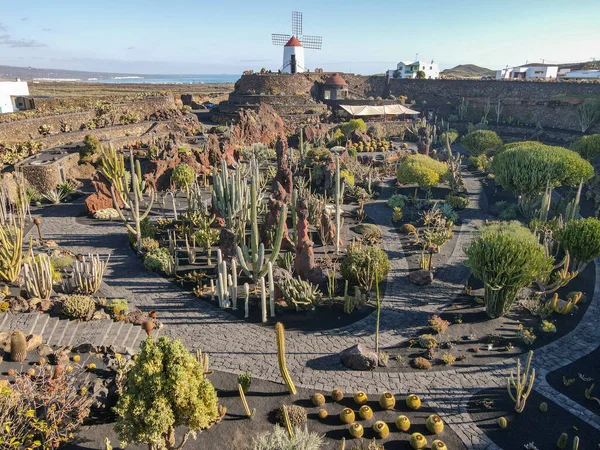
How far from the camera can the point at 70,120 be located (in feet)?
113

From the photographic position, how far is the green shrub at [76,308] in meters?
12.3

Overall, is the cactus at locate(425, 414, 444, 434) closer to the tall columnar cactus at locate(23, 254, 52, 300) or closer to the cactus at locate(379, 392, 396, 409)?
the cactus at locate(379, 392, 396, 409)

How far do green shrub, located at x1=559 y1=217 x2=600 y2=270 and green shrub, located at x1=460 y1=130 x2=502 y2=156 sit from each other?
63.0 feet

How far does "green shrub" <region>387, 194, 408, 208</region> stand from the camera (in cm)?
2417

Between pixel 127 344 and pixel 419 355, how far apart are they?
827 cm

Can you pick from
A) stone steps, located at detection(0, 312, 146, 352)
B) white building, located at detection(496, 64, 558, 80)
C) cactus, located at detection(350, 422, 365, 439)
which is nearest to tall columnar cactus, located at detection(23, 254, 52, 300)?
stone steps, located at detection(0, 312, 146, 352)

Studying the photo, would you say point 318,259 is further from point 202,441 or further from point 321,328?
point 202,441

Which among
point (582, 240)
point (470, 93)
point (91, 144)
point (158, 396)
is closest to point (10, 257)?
point (158, 396)

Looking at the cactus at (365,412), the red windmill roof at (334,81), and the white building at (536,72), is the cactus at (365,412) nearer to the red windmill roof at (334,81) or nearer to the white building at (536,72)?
the red windmill roof at (334,81)

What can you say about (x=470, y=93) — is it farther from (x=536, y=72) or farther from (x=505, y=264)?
(x=505, y=264)

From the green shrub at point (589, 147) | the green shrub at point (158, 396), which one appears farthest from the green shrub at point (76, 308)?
the green shrub at point (589, 147)

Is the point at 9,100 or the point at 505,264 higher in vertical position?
the point at 9,100

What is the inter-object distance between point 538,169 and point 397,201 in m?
7.30

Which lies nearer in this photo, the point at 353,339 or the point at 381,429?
the point at 381,429
